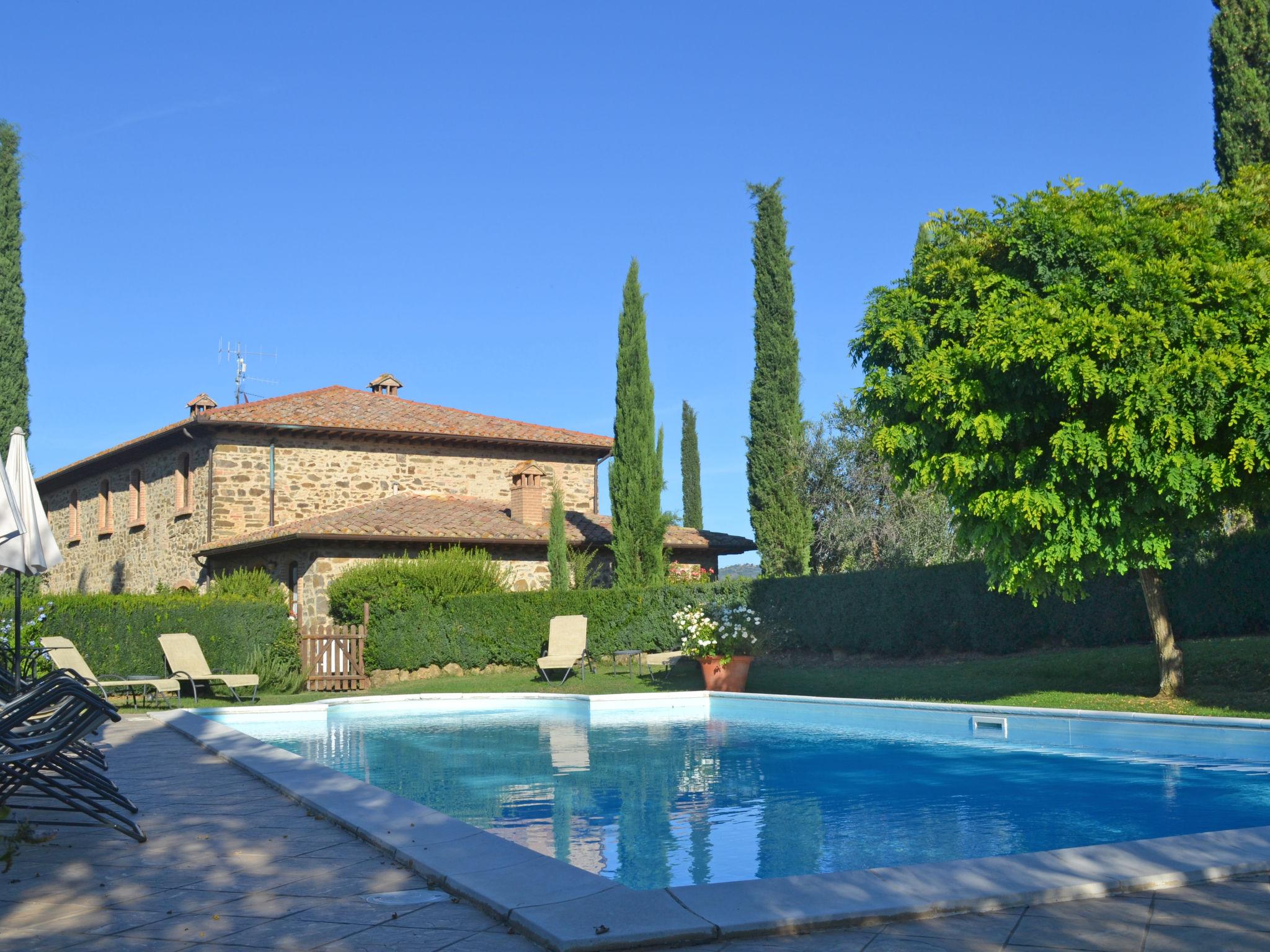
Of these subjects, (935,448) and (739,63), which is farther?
(739,63)

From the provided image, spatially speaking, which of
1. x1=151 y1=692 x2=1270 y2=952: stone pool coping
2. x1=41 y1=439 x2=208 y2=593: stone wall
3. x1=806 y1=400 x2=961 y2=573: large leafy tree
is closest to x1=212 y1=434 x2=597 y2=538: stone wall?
x1=41 y1=439 x2=208 y2=593: stone wall

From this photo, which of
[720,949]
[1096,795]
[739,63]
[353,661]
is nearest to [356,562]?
[353,661]

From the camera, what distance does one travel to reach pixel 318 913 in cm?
404

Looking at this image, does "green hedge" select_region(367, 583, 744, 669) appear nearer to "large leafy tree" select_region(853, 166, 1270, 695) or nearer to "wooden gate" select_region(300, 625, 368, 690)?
"wooden gate" select_region(300, 625, 368, 690)

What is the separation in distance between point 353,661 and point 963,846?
16.0 metres

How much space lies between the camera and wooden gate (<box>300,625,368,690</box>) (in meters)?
19.8

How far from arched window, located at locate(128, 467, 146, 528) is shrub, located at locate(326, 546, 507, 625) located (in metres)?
9.45

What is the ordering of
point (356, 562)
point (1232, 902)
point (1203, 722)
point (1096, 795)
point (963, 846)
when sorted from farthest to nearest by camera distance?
point (356, 562)
point (1203, 722)
point (1096, 795)
point (963, 846)
point (1232, 902)

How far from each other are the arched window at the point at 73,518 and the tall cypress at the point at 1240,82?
3089 centimetres

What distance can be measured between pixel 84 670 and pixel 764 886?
13.5 m

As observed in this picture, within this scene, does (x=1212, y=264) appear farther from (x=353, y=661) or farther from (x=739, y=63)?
(x=353, y=661)

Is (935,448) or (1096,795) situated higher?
(935,448)

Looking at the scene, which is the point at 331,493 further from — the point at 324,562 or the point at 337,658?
the point at 337,658

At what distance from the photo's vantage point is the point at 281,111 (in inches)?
688
